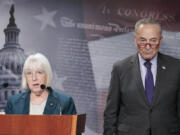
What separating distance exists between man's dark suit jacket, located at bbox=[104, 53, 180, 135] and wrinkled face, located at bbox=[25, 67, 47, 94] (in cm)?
59

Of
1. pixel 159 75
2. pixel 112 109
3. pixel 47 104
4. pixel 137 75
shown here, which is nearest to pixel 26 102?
pixel 47 104

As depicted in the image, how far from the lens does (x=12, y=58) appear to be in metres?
4.79

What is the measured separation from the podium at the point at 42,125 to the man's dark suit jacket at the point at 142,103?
0.71 meters

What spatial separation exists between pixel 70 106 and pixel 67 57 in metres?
1.66

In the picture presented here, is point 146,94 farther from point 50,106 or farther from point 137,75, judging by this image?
point 50,106

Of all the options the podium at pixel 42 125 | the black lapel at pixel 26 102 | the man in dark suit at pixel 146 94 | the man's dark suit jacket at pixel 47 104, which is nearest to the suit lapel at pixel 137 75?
the man in dark suit at pixel 146 94

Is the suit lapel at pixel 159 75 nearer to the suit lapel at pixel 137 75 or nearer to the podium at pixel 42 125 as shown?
the suit lapel at pixel 137 75

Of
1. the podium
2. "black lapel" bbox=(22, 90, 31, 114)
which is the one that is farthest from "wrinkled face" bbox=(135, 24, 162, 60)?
"black lapel" bbox=(22, 90, 31, 114)

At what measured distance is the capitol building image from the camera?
15.6 ft

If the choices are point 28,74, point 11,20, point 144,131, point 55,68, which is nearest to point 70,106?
point 28,74

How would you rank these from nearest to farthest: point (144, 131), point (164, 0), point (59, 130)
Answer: point (59, 130)
point (144, 131)
point (164, 0)

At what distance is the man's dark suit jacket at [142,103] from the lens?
9.10 ft

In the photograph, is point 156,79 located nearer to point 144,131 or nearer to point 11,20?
point 144,131

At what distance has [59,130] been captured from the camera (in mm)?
2191
